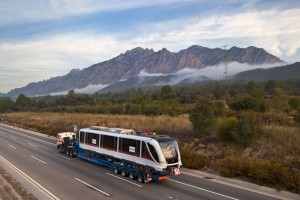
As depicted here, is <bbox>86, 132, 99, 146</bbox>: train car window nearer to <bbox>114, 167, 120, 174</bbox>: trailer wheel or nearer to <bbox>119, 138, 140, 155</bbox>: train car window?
<bbox>114, 167, 120, 174</bbox>: trailer wheel

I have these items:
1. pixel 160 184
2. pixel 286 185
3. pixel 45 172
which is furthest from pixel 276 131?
pixel 45 172

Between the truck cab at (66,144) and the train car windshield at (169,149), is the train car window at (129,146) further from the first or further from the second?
the truck cab at (66,144)

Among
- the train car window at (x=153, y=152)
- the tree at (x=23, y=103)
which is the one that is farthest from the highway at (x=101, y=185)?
the tree at (x=23, y=103)

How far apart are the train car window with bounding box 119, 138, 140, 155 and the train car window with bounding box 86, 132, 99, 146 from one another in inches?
142

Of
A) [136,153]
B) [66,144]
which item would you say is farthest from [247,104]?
[136,153]

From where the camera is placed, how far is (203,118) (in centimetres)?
2991

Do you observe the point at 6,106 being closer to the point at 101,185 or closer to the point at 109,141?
the point at 109,141

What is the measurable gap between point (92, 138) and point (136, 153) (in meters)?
6.42

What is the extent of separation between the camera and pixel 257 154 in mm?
23328

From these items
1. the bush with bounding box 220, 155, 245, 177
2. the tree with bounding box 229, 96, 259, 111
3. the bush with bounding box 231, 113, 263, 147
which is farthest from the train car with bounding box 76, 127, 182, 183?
the tree with bounding box 229, 96, 259, 111

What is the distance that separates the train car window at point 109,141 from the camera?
890 inches

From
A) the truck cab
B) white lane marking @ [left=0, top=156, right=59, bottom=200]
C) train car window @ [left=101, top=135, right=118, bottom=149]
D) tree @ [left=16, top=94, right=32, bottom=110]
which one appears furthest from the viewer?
tree @ [left=16, top=94, right=32, bottom=110]

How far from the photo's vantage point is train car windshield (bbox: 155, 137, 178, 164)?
19062 millimetres

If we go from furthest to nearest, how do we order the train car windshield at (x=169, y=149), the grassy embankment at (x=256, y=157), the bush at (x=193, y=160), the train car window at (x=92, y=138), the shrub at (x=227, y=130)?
the shrub at (x=227, y=130)
the train car window at (x=92, y=138)
the bush at (x=193, y=160)
the train car windshield at (x=169, y=149)
the grassy embankment at (x=256, y=157)
